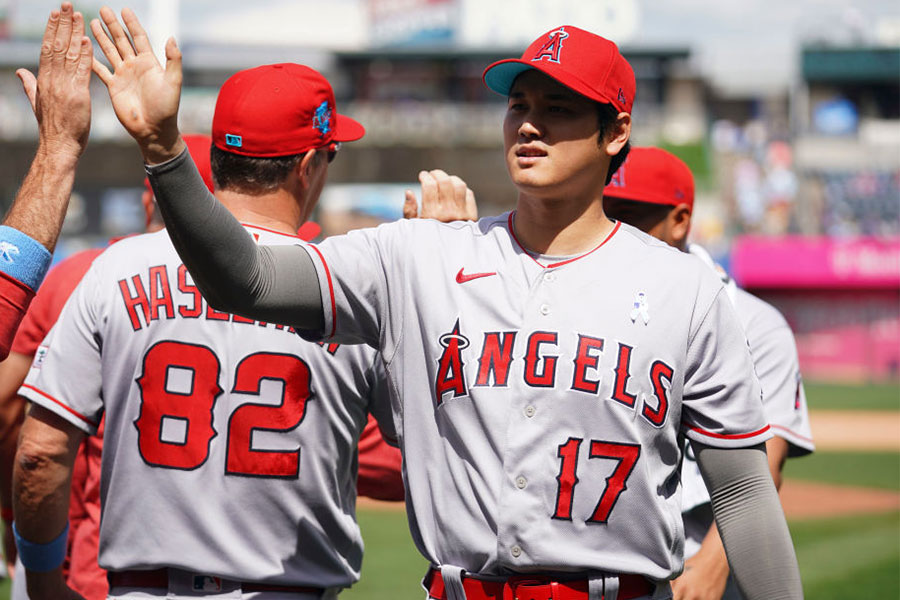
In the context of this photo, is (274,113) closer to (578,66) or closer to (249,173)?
(249,173)

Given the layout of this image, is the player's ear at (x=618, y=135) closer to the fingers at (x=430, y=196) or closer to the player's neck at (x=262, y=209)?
the fingers at (x=430, y=196)

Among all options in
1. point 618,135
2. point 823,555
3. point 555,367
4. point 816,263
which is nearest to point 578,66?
point 618,135

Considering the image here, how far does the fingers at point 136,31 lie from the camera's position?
181 centimetres

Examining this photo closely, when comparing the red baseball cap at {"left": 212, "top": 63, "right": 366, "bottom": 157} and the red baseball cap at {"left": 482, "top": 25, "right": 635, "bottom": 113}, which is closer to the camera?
the red baseball cap at {"left": 482, "top": 25, "right": 635, "bottom": 113}

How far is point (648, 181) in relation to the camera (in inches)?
129

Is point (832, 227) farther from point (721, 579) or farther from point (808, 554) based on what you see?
point (721, 579)

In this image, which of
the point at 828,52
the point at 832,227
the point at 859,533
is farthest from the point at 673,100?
the point at 859,533

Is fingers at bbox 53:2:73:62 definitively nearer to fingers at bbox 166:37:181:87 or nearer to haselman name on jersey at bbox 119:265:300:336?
fingers at bbox 166:37:181:87

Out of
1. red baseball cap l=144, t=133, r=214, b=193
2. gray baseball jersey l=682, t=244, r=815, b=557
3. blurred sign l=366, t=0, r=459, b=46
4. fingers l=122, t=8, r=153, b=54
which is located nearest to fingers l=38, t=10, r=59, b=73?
fingers l=122, t=8, r=153, b=54

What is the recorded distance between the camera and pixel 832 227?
26.8 meters

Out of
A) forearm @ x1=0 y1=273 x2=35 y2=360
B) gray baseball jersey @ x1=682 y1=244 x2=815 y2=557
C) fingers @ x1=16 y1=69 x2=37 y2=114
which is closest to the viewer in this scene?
forearm @ x1=0 y1=273 x2=35 y2=360

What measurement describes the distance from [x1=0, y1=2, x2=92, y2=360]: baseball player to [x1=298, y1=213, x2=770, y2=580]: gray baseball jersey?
511 millimetres

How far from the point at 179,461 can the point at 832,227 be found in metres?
26.6

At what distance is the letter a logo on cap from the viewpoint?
7.15 ft
